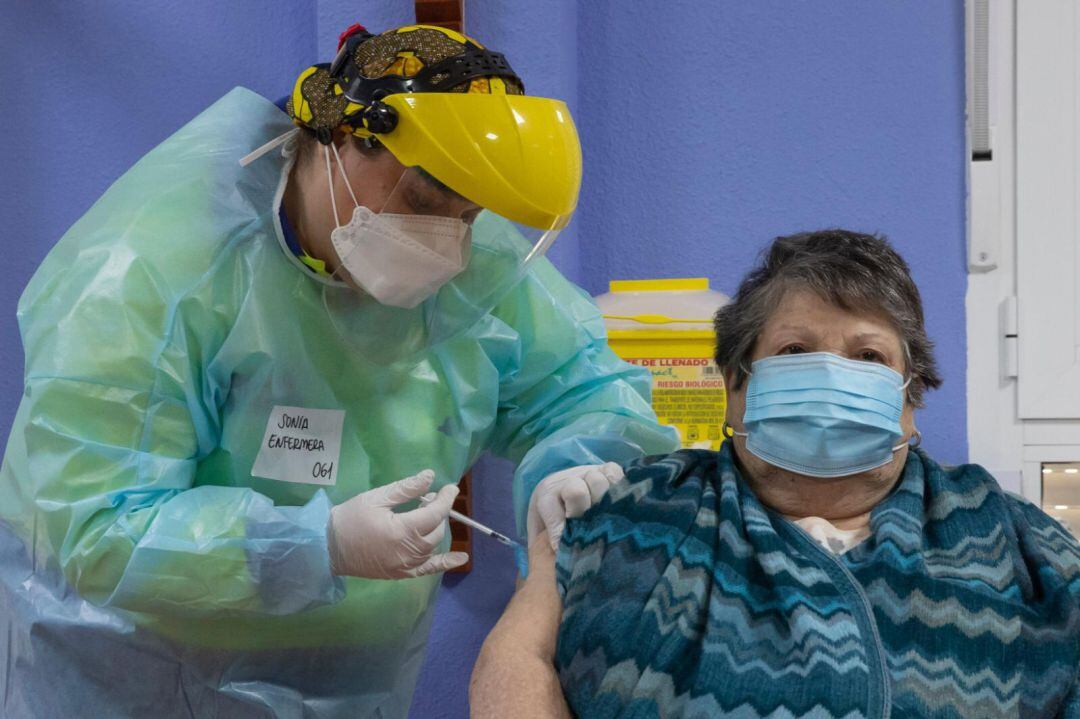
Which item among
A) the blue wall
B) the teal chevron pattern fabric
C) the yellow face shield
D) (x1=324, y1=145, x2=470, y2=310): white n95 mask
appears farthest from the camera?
the blue wall

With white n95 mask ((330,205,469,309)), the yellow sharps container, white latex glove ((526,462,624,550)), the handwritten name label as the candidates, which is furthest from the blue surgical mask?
the yellow sharps container

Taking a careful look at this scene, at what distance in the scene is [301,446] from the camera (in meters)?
1.50

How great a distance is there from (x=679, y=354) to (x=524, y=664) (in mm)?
1011

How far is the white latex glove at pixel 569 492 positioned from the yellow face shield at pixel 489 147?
37 centimetres

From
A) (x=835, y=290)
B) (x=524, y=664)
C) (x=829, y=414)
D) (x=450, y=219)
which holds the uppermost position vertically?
(x=450, y=219)

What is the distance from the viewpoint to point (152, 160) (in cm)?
152

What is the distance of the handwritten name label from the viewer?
149 centimetres

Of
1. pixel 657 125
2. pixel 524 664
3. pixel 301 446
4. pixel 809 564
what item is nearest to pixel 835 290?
pixel 809 564

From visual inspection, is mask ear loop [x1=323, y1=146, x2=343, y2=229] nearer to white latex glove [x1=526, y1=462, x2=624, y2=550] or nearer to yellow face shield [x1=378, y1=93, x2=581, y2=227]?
yellow face shield [x1=378, y1=93, x2=581, y2=227]

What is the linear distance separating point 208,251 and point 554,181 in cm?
48

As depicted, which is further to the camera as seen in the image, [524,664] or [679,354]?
[679,354]

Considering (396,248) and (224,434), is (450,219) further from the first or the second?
(224,434)

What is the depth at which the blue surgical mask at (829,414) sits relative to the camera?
4.46 feet

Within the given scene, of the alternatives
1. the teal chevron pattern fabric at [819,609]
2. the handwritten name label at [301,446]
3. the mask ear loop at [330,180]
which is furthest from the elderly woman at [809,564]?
the mask ear loop at [330,180]
